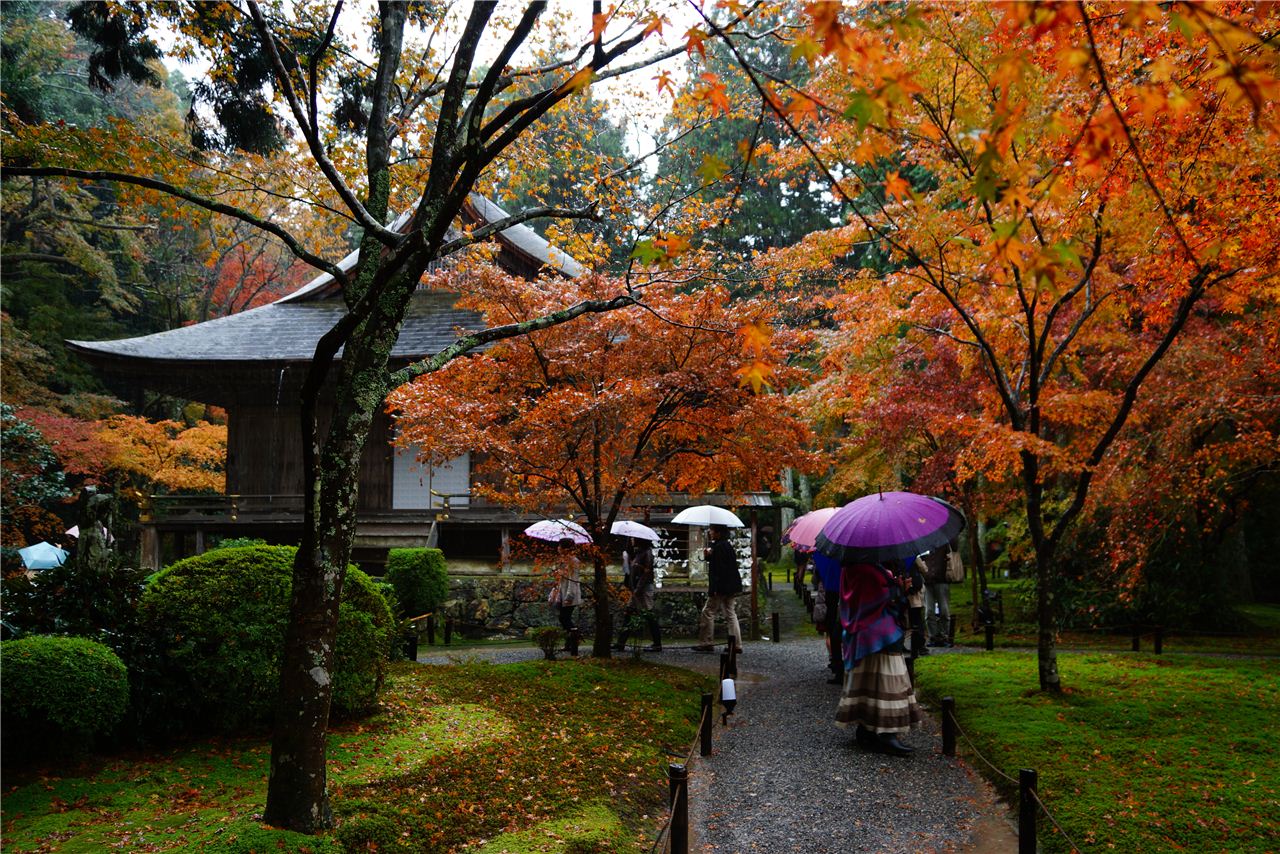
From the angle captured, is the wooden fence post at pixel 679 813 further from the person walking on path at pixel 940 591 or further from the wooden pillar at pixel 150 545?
the wooden pillar at pixel 150 545

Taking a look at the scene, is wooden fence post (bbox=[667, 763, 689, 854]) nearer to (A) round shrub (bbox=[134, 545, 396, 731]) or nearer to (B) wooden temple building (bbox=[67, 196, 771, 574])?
(A) round shrub (bbox=[134, 545, 396, 731])

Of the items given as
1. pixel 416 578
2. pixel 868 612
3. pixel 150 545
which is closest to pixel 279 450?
pixel 150 545

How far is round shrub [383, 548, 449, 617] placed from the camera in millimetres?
14961

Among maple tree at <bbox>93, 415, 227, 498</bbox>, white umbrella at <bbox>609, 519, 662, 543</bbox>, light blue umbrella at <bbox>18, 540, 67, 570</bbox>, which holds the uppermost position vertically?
maple tree at <bbox>93, 415, 227, 498</bbox>

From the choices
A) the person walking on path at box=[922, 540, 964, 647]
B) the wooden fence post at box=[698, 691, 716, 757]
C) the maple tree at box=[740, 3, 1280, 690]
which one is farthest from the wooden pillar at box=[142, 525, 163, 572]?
the person walking on path at box=[922, 540, 964, 647]

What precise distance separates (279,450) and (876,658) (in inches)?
645

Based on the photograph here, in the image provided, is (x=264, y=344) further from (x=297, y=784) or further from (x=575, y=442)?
(x=297, y=784)

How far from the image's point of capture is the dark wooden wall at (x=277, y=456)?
19312 millimetres

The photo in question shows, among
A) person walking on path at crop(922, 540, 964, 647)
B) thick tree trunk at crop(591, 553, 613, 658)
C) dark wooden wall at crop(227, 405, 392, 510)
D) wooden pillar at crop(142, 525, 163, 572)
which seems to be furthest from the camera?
dark wooden wall at crop(227, 405, 392, 510)

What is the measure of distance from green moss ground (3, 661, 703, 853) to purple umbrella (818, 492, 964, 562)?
2424mm

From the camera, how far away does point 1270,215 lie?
6363 mm

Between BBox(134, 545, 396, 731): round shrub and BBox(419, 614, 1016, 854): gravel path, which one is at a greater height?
BBox(134, 545, 396, 731): round shrub

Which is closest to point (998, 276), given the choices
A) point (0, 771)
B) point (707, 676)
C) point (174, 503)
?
point (707, 676)

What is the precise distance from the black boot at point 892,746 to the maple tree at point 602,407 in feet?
12.1
